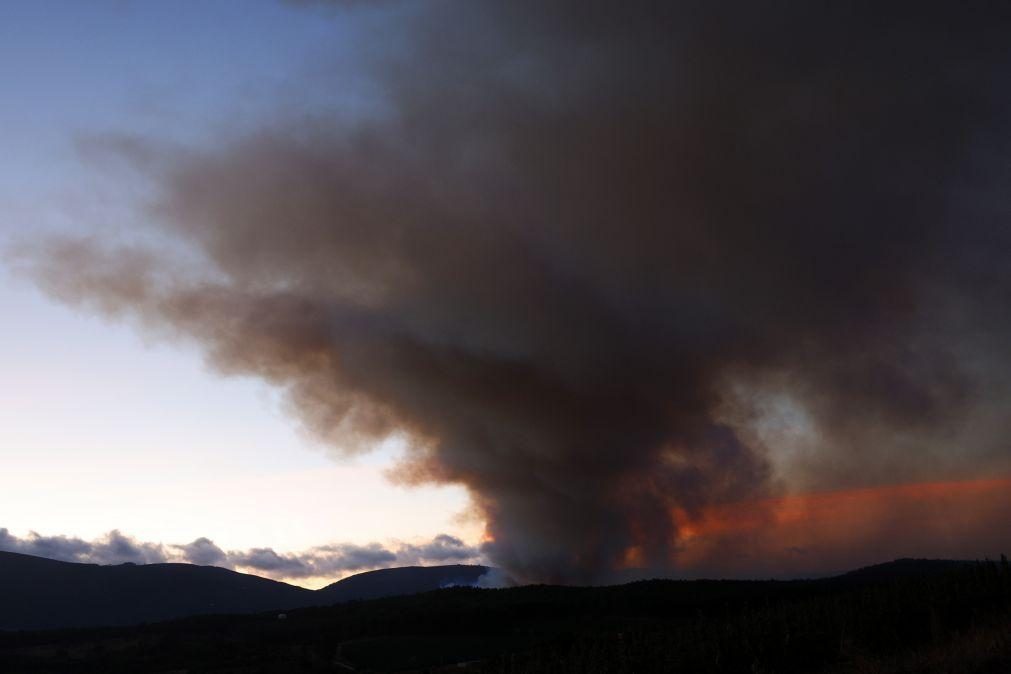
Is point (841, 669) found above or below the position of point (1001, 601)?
below

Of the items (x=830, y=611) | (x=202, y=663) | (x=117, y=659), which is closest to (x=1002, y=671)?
(x=830, y=611)

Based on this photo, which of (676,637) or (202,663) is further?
(202,663)

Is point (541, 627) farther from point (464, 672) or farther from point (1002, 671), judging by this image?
point (1002, 671)

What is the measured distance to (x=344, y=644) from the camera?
190m

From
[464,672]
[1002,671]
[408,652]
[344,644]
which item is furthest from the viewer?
[344,644]

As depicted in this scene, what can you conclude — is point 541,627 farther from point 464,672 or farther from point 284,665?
point 464,672

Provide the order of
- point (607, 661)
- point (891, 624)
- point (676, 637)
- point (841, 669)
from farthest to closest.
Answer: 1. point (676, 637)
2. point (607, 661)
3. point (891, 624)
4. point (841, 669)

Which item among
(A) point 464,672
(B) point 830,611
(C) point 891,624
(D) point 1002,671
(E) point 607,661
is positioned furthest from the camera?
(A) point 464,672

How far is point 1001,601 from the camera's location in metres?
64.1

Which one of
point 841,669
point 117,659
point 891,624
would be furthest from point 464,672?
point 117,659

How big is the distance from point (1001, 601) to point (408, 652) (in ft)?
423

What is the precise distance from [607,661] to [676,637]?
16148mm

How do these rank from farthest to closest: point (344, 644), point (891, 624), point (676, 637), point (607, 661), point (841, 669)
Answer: point (344, 644) < point (676, 637) < point (607, 661) < point (891, 624) < point (841, 669)

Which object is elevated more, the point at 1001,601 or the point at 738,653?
the point at 1001,601
